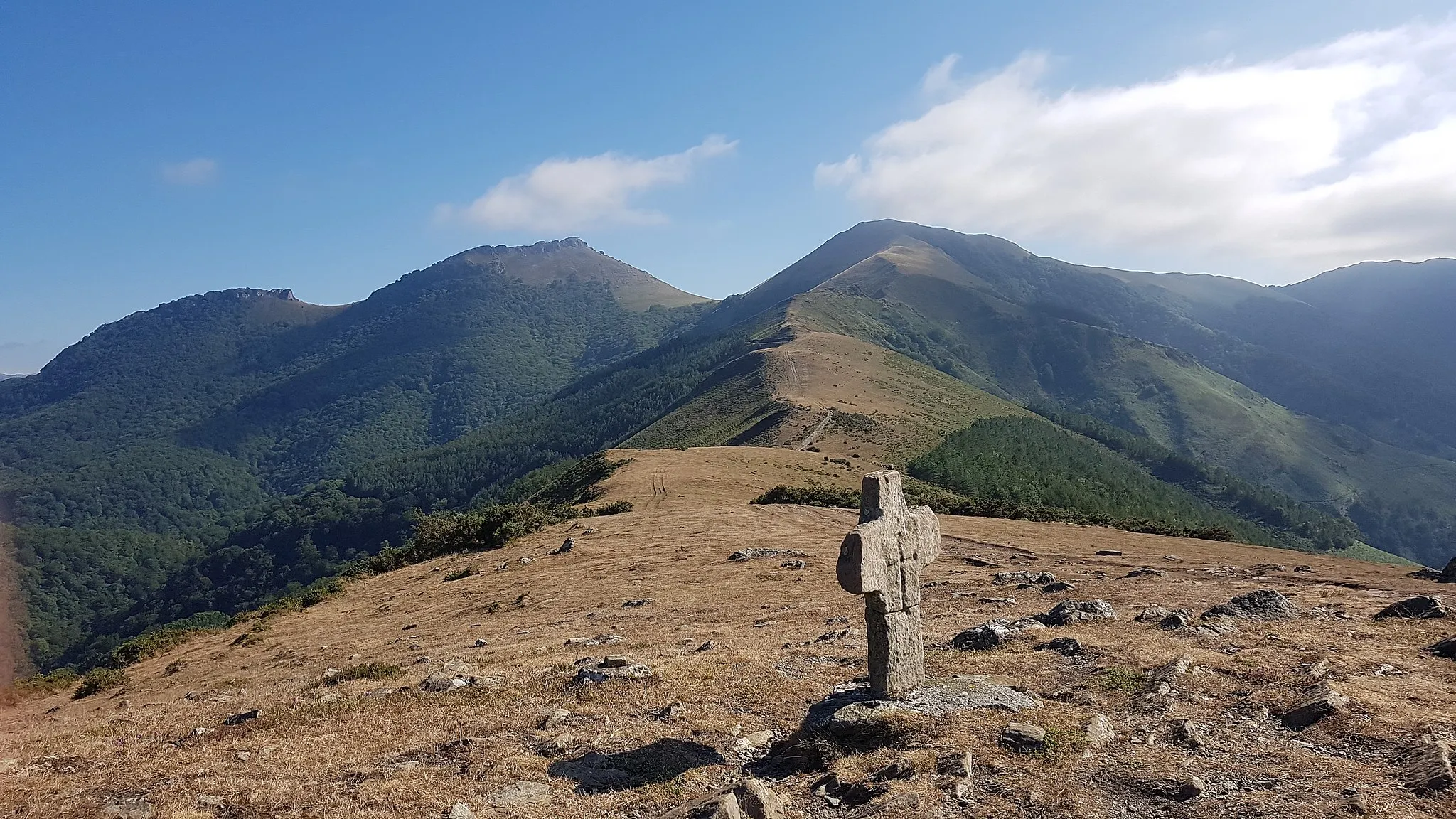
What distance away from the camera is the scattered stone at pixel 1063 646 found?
13.5 m

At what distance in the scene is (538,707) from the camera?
41.7 feet

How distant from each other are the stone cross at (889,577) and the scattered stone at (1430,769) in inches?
224

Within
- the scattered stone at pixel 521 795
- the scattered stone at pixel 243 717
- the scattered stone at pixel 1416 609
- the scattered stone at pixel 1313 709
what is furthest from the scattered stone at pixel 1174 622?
the scattered stone at pixel 243 717

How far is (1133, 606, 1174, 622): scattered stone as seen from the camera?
52.1 ft

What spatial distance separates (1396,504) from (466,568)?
23605cm

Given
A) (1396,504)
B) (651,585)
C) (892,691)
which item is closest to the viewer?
(892,691)

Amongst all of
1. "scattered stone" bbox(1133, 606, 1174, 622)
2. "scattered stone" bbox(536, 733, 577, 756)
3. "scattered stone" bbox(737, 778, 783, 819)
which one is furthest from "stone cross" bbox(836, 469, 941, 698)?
"scattered stone" bbox(1133, 606, 1174, 622)

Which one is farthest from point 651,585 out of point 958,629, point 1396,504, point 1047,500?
point 1396,504

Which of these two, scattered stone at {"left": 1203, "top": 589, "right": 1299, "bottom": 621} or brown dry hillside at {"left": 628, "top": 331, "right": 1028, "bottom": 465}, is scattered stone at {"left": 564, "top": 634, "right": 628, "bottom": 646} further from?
brown dry hillside at {"left": 628, "top": 331, "right": 1028, "bottom": 465}

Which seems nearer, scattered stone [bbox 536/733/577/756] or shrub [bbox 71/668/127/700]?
scattered stone [bbox 536/733/577/756]

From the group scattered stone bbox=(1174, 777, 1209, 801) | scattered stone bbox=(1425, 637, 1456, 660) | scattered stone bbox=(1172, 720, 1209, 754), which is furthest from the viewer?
scattered stone bbox=(1425, 637, 1456, 660)

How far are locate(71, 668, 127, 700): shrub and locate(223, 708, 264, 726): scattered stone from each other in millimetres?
11773

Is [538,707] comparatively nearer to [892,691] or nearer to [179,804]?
[179,804]

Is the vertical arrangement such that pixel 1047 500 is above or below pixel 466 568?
below
